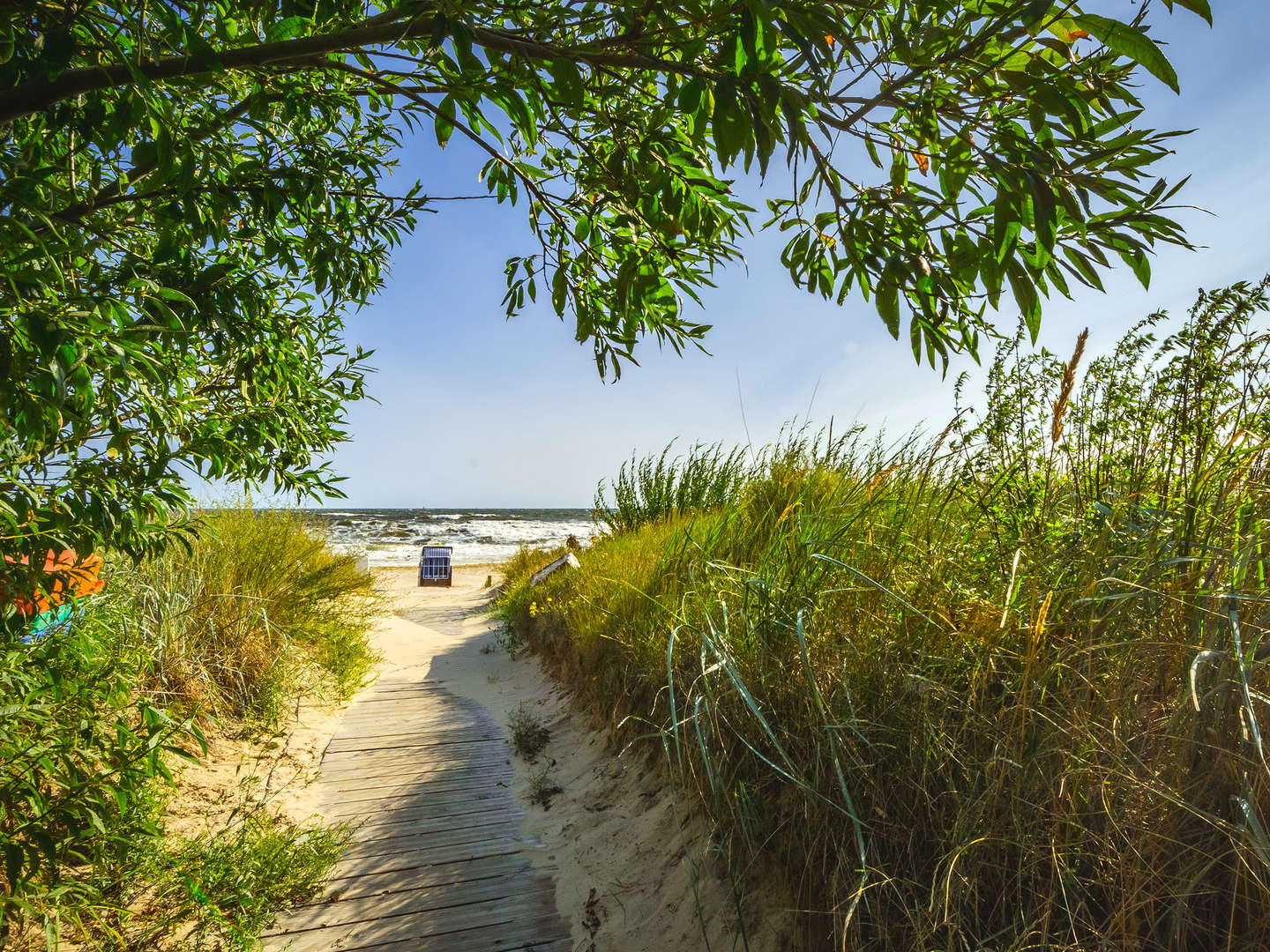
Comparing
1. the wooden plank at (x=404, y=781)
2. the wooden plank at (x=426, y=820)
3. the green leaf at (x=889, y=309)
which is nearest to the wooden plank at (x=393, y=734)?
the wooden plank at (x=404, y=781)

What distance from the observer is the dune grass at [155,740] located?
2066mm

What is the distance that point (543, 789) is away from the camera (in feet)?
13.1

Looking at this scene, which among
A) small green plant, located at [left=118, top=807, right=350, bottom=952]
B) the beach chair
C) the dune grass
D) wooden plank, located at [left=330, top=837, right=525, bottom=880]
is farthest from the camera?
the beach chair

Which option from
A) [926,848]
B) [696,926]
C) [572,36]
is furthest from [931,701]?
[572,36]

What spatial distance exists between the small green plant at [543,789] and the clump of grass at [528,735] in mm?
397


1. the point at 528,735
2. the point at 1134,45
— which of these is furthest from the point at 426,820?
the point at 1134,45

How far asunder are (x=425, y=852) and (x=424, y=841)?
0.36 ft

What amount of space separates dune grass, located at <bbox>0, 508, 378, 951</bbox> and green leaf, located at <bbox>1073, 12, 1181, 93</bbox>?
2.96m

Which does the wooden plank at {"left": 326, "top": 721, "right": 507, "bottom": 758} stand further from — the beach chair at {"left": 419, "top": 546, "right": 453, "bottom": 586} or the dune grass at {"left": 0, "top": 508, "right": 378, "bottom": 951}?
the beach chair at {"left": 419, "top": 546, "right": 453, "bottom": 586}

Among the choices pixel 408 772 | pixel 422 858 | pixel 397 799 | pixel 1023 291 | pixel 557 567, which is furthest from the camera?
pixel 557 567

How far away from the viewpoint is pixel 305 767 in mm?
4293

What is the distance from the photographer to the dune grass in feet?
6.78

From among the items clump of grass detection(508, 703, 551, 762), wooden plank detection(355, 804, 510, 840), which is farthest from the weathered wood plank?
clump of grass detection(508, 703, 551, 762)

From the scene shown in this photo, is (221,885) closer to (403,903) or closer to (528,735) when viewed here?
(403,903)
